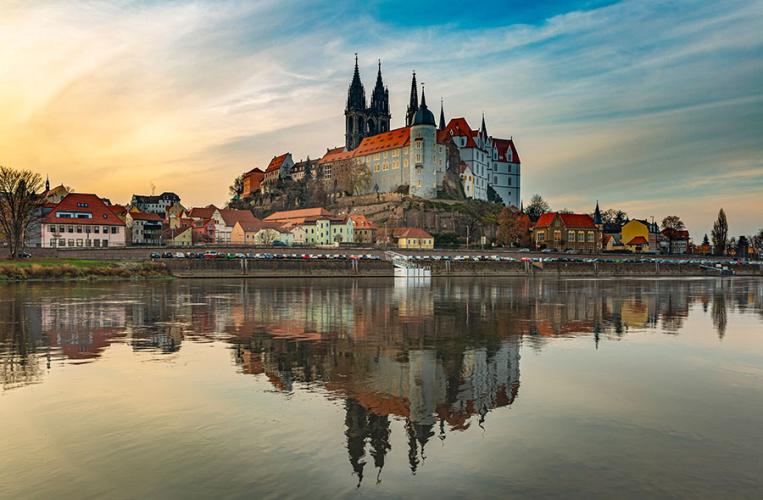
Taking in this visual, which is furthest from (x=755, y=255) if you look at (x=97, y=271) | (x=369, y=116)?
(x=97, y=271)

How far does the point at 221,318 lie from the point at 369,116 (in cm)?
16869

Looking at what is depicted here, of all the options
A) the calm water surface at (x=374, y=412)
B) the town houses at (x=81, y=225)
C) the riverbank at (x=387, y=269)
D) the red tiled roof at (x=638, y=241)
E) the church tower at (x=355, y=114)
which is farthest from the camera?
the church tower at (x=355, y=114)

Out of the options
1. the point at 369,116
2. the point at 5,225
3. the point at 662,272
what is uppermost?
the point at 369,116

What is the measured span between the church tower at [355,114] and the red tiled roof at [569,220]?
67.1 meters

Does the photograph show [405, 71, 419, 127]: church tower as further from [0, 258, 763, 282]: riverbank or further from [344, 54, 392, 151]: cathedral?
[0, 258, 763, 282]: riverbank

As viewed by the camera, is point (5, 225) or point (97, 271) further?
point (5, 225)

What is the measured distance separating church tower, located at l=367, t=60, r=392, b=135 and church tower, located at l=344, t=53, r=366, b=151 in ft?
9.48

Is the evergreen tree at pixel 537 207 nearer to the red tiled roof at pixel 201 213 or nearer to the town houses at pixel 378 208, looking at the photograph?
the town houses at pixel 378 208

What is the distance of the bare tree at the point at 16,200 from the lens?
238ft

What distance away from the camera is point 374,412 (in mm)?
12172

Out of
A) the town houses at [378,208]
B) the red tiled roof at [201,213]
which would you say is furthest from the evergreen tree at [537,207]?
the red tiled roof at [201,213]

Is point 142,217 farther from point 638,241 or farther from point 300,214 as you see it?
point 638,241

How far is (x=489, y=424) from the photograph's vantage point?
38.0 ft

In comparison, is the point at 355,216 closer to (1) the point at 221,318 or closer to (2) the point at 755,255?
(1) the point at 221,318
